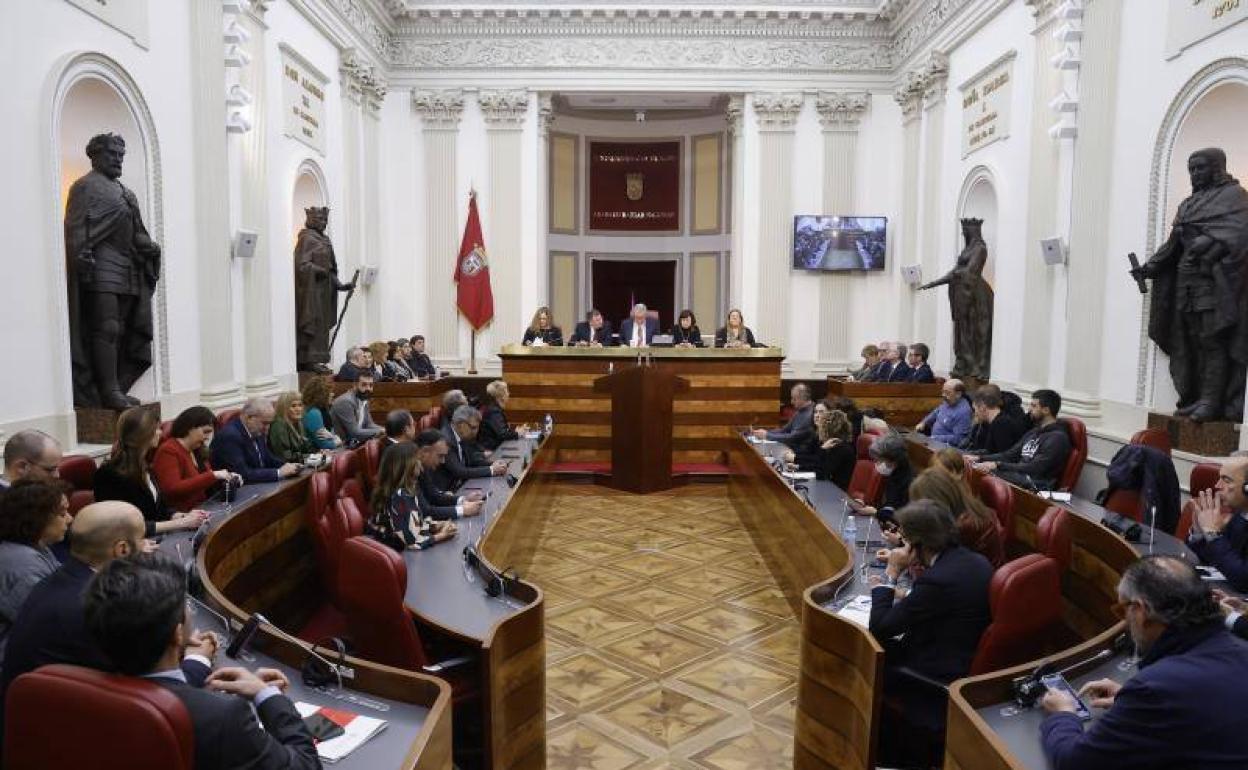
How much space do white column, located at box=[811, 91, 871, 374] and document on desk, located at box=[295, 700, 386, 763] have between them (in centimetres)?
1085

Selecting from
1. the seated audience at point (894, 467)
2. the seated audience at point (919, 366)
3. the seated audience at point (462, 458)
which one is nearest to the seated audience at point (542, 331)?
the seated audience at point (919, 366)

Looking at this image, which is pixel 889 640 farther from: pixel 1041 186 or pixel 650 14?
pixel 650 14

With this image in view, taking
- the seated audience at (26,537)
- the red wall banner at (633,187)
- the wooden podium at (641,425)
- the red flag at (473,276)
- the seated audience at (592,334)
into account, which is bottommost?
the wooden podium at (641,425)

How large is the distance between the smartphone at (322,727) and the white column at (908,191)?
10.6m

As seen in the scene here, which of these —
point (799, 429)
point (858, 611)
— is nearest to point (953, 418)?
point (799, 429)

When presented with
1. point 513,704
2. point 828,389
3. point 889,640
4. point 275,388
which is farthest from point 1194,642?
point 828,389

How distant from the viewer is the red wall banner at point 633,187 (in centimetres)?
1570

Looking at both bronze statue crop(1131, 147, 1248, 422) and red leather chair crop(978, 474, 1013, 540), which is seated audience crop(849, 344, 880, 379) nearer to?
bronze statue crop(1131, 147, 1248, 422)

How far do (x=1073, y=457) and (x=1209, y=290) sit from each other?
133 centimetres

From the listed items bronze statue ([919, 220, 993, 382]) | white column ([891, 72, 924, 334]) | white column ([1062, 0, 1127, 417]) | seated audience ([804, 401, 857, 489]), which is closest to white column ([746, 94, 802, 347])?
white column ([891, 72, 924, 334])

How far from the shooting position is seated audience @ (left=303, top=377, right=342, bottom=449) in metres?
6.24

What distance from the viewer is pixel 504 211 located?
1226cm

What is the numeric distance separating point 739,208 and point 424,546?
32.1ft

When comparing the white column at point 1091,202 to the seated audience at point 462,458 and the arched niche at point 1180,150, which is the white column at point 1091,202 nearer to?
the arched niche at point 1180,150
